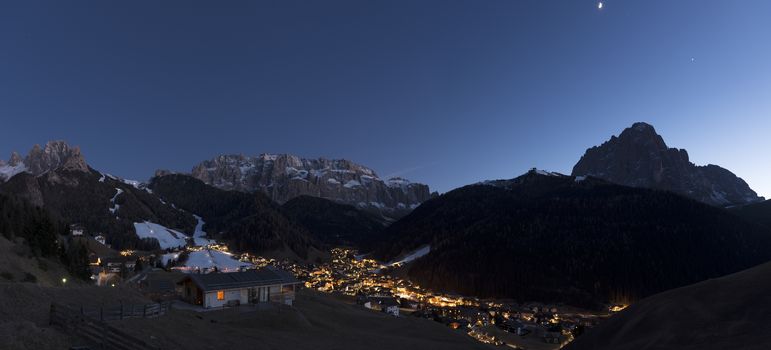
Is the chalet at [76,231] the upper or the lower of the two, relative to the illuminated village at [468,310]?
upper

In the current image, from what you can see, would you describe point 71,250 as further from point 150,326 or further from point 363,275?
point 363,275

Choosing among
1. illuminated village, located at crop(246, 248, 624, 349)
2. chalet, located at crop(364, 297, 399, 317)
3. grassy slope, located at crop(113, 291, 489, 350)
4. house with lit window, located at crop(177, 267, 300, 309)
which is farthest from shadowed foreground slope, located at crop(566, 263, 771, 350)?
chalet, located at crop(364, 297, 399, 317)

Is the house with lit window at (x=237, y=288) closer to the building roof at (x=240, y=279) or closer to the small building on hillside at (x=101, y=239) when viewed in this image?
the building roof at (x=240, y=279)

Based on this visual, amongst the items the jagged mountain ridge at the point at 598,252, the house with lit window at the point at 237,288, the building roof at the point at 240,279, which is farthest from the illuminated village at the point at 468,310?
the building roof at the point at 240,279

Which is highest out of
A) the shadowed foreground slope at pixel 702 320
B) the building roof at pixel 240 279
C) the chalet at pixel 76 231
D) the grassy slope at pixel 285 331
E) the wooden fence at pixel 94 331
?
the chalet at pixel 76 231

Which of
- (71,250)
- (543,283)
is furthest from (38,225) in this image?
(543,283)

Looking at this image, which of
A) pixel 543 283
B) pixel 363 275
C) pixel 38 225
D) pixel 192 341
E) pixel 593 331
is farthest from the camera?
pixel 363 275

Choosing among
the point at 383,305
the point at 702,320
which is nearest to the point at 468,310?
the point at 383,305
